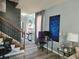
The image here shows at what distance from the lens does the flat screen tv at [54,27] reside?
5.72 meters

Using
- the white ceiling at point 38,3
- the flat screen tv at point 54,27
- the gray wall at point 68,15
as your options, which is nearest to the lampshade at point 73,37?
the gray wall at point 68,15

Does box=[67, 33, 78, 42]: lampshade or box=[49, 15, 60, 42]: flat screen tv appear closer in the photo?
box=[67, 33, 78, 42]: lampshade

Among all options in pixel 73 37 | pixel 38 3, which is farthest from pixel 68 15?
pixel 38 3

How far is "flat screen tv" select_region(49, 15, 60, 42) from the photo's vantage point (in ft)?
18.8

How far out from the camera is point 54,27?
600 centimetres

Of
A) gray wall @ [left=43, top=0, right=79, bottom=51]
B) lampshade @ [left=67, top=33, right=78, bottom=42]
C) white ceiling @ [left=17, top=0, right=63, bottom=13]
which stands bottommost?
lampshade @ [left=67, top=33, right=78, bottom=42]

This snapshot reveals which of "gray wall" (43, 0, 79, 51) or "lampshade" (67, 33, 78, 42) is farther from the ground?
"gray wall" (43, 0, 79, 51)

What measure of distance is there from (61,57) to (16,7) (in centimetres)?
424

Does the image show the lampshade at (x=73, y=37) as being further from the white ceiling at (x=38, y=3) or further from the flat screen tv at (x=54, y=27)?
the white ceiling at (x=38, y=3)

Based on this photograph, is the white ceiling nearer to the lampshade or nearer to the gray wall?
the gray wall

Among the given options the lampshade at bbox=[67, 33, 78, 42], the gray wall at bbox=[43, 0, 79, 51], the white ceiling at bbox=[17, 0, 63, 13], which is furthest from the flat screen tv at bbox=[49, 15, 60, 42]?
the lampshade at bbox=[67, 33, 78, 42]

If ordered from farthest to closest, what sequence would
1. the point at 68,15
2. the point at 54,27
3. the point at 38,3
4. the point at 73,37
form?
1. the point at 54,27
2. the point at 38,3
3. the point at 68,15
4. the point at 73,37

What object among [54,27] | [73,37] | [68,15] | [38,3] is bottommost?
[73,37]

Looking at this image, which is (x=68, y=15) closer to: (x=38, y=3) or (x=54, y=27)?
(x=54, y=27)
